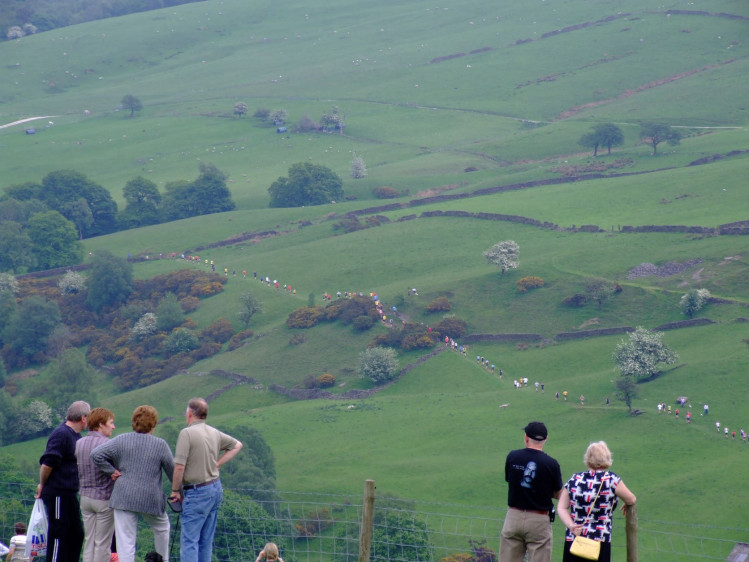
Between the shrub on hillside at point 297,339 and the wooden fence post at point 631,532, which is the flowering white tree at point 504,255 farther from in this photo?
the wooden fence post at point 631,532

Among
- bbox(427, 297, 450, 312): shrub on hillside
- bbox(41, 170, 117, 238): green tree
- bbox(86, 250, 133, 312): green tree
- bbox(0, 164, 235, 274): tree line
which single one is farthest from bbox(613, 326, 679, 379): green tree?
bbox(41, 170, 117, 238): green tree

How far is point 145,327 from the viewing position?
11875 cm

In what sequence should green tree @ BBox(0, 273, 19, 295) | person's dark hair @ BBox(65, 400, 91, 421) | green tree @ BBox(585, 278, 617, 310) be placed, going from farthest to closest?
green tree @ BBox(0, 273, 19, 295)
green tree @ BBox(585, 278, 617, 310)
person's dark hair @ BBox(65, 400, 91, 421)

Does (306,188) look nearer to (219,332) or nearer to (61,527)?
(219,332)

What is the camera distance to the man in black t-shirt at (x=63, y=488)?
18.4 meters

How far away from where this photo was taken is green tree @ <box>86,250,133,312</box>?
130m

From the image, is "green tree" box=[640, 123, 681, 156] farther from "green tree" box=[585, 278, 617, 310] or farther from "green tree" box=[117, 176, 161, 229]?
"green tree" box=[117, 176, 161, 229]

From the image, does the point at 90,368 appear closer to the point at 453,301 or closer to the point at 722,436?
the point at 453,301

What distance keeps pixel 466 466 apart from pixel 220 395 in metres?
32.8

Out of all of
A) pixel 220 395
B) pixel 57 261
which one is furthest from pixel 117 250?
pixel 220 395

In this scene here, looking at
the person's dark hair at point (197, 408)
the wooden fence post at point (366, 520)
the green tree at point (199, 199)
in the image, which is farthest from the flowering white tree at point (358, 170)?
the wooden fence post at point (366, 520)

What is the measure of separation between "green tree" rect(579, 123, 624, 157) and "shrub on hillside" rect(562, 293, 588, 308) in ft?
224

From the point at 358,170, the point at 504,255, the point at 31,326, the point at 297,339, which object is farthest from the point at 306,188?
the point at 297,339

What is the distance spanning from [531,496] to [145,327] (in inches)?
4181
